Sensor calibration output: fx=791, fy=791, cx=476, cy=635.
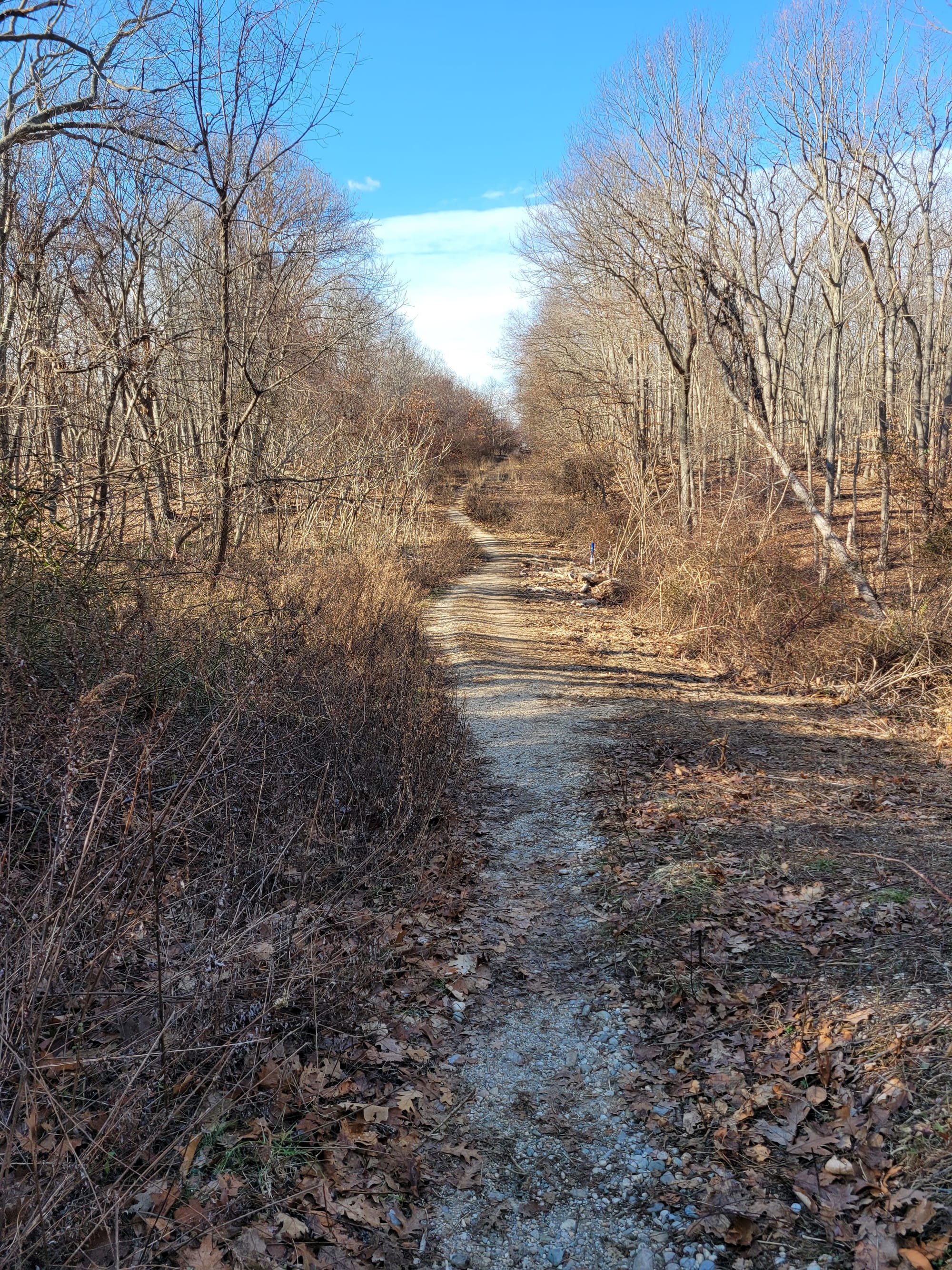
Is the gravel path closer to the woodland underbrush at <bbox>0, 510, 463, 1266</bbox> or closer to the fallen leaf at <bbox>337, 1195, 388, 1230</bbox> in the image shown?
the fallen leaf at <bbox>337, 1195, 388, 1230</bbox>

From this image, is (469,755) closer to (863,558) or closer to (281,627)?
(281,627)

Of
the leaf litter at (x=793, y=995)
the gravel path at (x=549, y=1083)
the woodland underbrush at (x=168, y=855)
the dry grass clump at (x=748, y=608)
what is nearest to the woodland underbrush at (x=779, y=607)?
the dry grass clump at (x=748, y=608)

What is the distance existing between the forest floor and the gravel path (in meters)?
0.01

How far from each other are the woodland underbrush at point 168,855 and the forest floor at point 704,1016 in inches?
30.3

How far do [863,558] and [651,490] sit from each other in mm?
4865

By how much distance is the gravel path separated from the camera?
263cm

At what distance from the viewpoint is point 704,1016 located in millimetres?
3658

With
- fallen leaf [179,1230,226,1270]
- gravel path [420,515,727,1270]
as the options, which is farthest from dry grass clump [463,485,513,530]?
fallen leaf [179,1230,226,1270]

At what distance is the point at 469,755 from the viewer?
760cm

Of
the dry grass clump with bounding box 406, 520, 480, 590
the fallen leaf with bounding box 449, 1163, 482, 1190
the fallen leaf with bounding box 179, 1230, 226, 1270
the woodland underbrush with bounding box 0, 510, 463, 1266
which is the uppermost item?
the dry grass clump with bounding box 406, 520, 480, 590

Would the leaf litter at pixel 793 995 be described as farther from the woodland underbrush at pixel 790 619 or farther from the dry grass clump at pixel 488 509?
the dry grass clump at pixel 488 509

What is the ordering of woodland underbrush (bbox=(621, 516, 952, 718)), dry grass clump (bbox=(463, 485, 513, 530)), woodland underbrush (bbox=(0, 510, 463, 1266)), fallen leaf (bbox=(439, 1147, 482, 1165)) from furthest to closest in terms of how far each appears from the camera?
dry grass clump (bbox=(463, 485, 513, 530)) < woodland underbrush (bbox=(621, 516, 952, 718)) < fallen leaf (bbox=(439, 1147, 482, 1165)) < woodland underbrush (bbox=(0, 510, 463, 1266))

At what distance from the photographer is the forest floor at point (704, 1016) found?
261 centimetres

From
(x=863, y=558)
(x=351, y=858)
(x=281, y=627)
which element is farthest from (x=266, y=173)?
(x=863, y=558)
